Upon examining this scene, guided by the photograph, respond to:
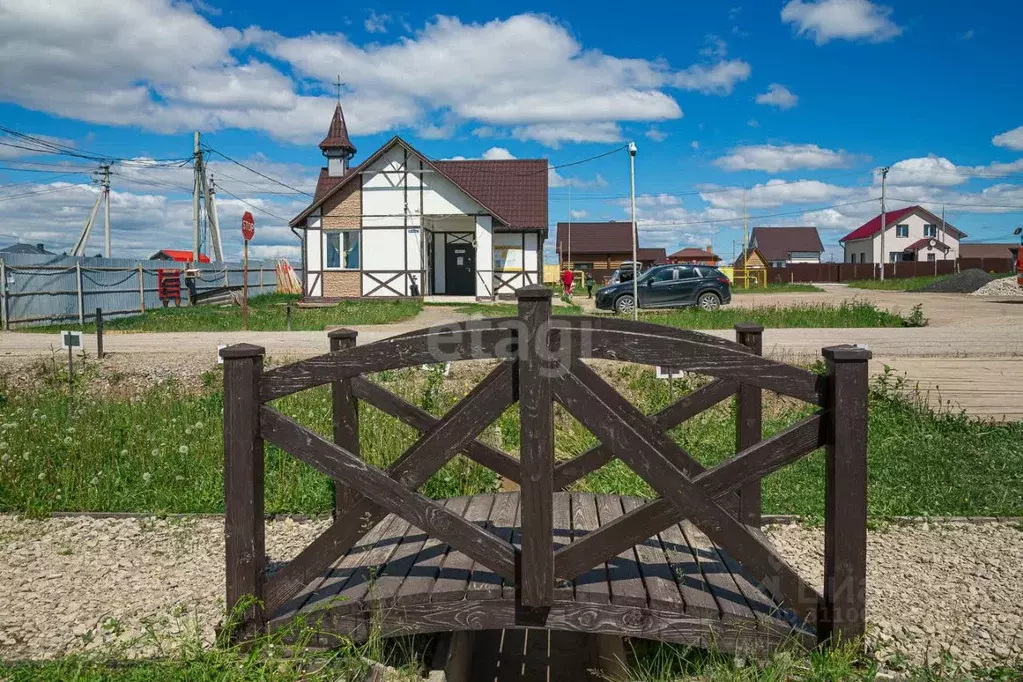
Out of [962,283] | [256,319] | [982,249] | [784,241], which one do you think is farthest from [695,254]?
[256,319]

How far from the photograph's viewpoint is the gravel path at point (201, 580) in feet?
12.2

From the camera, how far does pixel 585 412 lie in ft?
10.1

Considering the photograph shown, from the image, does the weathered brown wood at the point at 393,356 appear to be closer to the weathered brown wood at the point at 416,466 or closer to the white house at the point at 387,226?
the weathered brown wood at the point at 416,466

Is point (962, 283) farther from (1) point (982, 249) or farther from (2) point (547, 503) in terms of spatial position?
(1) point (982, 249)

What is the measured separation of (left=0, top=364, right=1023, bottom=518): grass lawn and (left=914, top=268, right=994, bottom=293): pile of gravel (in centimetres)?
3062

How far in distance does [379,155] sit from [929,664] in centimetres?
2638

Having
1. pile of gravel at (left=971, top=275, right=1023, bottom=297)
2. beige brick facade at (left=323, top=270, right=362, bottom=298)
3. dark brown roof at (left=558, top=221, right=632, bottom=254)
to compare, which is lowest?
pile of gravel at (left=971, top=275, right=1023, bottom=297)

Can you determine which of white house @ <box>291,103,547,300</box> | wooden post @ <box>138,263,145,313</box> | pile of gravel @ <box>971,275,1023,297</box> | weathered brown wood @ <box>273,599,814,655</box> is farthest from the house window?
weathered brown wood @ <box>273,599,814,655</box>

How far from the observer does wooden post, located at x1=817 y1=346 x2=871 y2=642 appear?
10.2 feet

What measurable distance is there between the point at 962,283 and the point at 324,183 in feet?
87.2

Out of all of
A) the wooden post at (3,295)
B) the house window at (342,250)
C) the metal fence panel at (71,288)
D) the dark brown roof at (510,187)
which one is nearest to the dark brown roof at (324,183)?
the dark brown roof at (510,187)

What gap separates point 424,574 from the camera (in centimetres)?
368

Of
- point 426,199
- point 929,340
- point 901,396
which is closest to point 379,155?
point 426,199

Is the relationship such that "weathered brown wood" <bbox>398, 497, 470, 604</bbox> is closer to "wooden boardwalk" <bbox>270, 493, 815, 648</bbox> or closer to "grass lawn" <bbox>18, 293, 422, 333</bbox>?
"wooden boardwalk" <bbox>270, 493, 815, 648</bbox>
